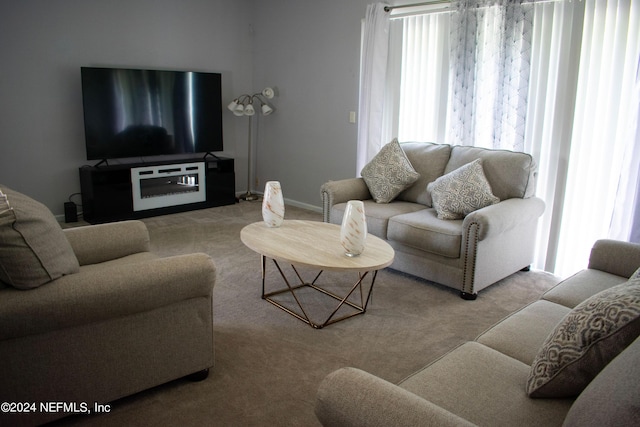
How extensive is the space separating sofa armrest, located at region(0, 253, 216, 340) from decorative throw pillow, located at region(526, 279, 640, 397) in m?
1.37

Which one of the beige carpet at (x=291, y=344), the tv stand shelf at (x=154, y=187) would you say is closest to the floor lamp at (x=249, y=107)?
the tv stand shelf at (x=154, y=187)

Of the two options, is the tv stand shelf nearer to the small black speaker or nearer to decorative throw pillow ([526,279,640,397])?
the small black speaker

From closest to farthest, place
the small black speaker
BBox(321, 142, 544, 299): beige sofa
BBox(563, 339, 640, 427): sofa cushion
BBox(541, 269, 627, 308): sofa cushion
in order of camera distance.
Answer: BBox(563, 339, 640, 427): sofa cushion < BBox(541, 269, 627, 308): sofa cushion < BBox(321, 142, 544, 299): beige sofa < the small black speaker

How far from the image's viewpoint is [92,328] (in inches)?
78.2

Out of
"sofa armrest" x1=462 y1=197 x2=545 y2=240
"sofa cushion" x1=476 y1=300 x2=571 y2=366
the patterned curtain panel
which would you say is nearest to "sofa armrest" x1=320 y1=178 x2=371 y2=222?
the patterned curtain panel

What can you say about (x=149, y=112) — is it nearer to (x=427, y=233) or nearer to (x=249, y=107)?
(x=249, y=107)

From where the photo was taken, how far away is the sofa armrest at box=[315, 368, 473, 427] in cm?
122

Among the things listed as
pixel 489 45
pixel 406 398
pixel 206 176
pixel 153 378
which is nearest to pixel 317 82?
pixel 206 176

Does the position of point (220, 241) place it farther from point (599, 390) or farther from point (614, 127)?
point (599, 390)

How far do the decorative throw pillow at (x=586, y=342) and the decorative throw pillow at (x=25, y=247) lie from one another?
69.2 inches

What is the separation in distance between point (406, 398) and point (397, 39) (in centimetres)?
426

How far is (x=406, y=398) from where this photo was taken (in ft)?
→ 4.20

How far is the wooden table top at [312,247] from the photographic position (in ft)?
8.77

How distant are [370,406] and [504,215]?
243 cm
